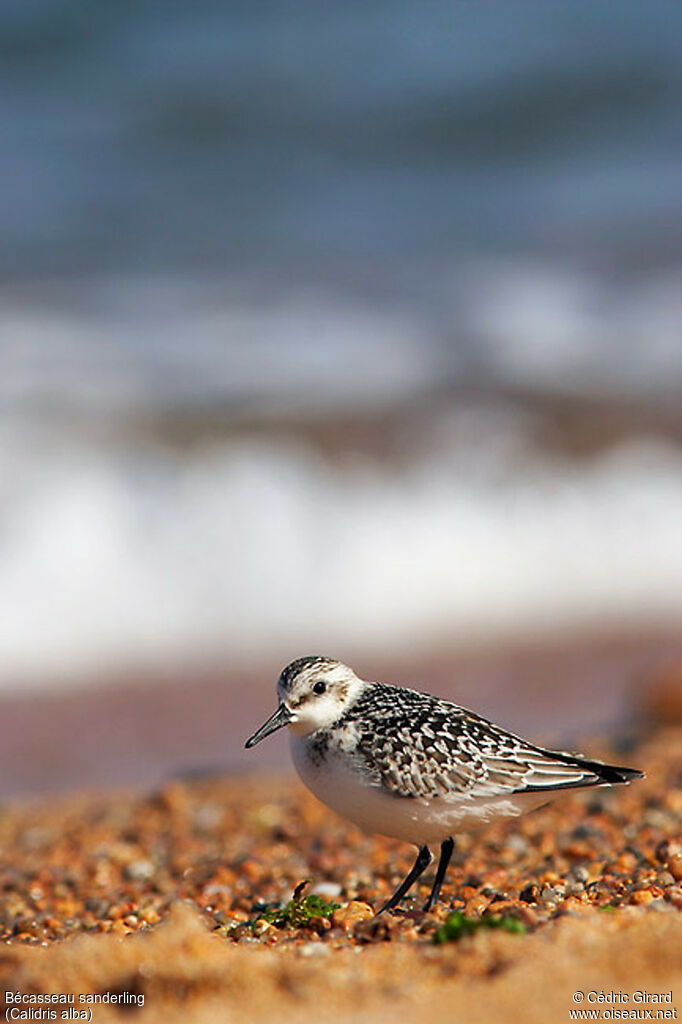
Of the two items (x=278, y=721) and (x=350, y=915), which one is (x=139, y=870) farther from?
(x=350, y=915)

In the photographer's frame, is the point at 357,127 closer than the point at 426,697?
No

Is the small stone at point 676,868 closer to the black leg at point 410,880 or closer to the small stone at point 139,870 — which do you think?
the black leg at point 410,880

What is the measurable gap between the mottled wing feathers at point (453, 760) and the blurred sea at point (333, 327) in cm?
565

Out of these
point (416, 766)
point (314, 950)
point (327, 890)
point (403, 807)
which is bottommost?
point (314, 950)

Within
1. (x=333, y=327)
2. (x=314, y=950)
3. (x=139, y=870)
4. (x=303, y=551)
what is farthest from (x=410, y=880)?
(x=333, y=327)

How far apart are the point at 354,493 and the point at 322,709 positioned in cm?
722

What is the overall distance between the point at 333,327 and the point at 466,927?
11.4 metres

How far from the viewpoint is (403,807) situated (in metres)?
5.35

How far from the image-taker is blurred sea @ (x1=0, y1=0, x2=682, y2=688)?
11906 mm

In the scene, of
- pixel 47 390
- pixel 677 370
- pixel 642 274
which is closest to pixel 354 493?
pixel 47 390

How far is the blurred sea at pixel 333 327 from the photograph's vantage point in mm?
11906

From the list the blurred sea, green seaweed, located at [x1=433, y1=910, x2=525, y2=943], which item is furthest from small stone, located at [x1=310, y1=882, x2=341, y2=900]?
the blurred sea

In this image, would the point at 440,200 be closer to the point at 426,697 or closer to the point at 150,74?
the point at 150,74

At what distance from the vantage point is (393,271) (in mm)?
16297
